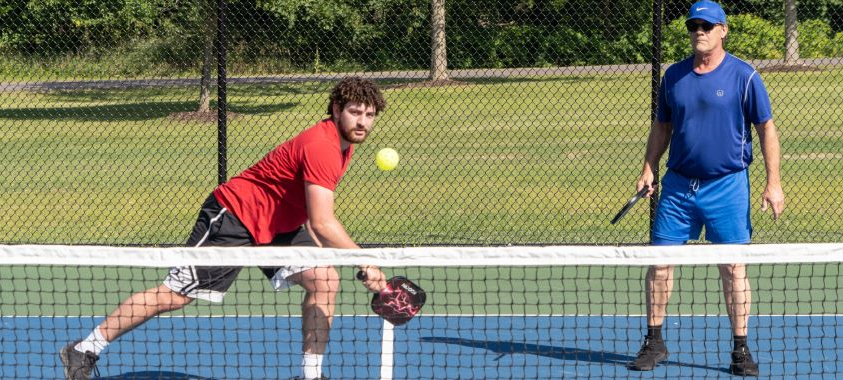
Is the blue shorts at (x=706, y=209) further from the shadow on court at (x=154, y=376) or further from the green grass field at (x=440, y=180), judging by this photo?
the shadow on court at (x=154, y=376)

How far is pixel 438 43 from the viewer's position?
13.2 meters

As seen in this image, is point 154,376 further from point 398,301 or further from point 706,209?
point 706,209

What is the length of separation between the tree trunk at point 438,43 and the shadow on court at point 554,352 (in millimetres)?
6643

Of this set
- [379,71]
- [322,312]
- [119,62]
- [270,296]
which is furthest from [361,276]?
[119,62]

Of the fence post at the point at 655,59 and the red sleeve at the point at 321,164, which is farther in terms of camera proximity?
the fence post at the point at 655,59

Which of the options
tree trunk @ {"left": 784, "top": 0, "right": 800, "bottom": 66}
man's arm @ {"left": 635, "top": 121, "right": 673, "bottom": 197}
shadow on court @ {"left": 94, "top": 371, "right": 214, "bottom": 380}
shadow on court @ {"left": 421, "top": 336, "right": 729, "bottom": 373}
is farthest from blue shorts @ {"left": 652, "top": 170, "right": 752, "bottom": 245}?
tree trunk @ {"left": 784, "top": 0, "right": 800, "bottom": 66}

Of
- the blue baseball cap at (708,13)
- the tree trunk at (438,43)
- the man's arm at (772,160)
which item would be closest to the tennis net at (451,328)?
the man's arm at (772,160)

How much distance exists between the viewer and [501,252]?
5.16 metres

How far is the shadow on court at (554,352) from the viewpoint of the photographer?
6.28 m

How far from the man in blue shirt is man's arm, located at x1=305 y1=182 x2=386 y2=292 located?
1588 mm

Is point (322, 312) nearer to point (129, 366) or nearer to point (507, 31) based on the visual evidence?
point (129, 366)

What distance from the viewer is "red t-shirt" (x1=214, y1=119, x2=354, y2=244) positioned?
5500 mm

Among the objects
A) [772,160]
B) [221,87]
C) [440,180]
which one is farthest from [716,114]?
[440,180]

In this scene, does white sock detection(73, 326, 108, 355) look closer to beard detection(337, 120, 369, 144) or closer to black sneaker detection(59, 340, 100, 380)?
black sneaker detection(59, 340, 100, 380)
